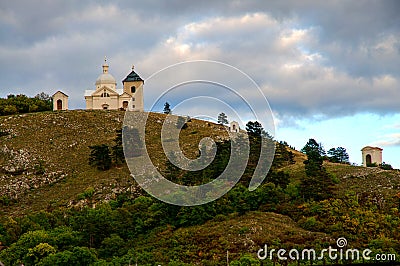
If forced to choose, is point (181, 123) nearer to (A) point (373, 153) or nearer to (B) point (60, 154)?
(B) point (60, 154)

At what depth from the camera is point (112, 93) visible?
400 feet

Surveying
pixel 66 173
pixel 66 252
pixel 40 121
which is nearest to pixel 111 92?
pixel 40 121

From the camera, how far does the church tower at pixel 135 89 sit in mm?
118375

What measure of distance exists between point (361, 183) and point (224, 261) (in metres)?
27.5

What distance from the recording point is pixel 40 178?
90.4m

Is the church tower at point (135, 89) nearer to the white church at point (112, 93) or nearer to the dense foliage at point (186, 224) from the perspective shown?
the white church at point (112, 93)

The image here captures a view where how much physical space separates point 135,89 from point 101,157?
3194 centimetres

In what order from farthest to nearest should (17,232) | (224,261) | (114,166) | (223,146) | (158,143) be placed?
(158,143)
(114,166)
(223,146)
(17,232)
(224,261)

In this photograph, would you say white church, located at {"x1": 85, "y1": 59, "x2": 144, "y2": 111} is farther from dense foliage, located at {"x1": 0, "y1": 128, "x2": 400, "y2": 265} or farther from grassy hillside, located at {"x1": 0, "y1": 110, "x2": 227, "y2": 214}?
dense foliage, located at {"x1": 0, "y1": 128, "x2": 400, "y2": 265}

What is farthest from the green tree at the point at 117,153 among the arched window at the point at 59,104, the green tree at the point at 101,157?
the arched window at the point at 59,104

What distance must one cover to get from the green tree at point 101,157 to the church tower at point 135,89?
2466cm

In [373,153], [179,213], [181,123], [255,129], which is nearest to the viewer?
[179,213]

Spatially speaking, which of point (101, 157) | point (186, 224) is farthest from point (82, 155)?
point (186, 224)

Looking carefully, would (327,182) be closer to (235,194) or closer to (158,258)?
(235,194)
